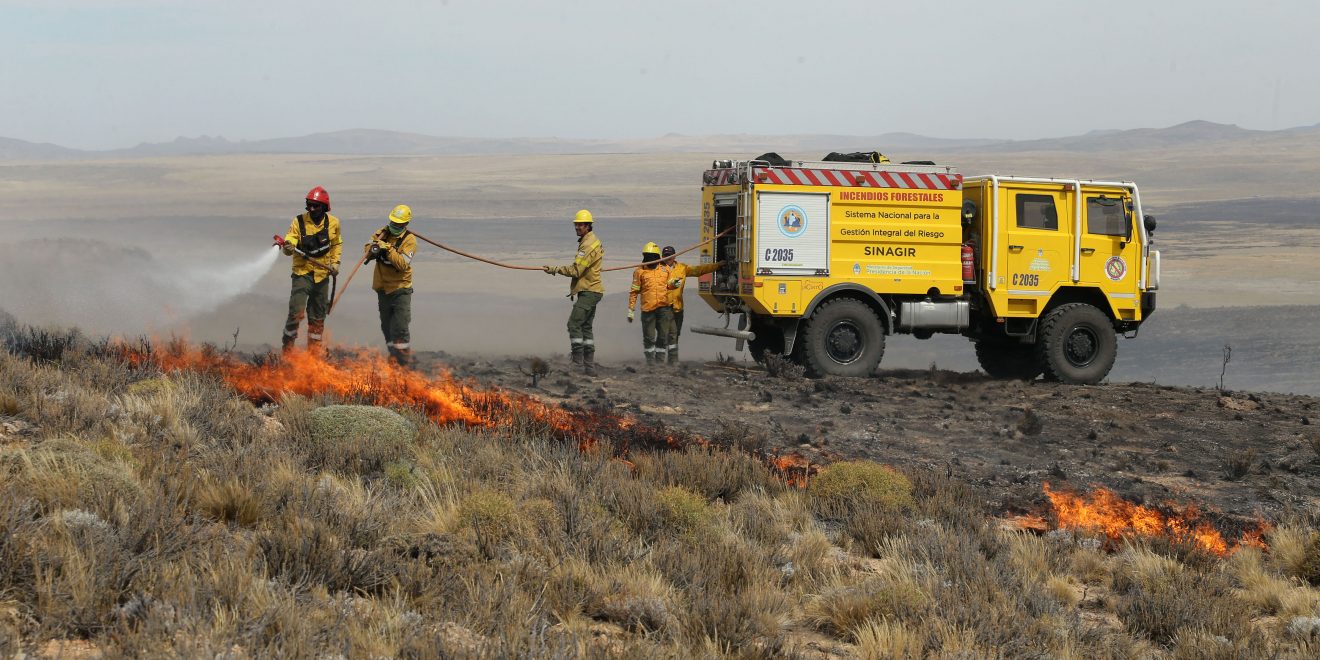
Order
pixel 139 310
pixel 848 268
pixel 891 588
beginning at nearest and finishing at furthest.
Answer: pixel 891 588
pixel 848 268
pixel 139 310

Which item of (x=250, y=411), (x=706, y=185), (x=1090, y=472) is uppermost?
(x=706, y=185)

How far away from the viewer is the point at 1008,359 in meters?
18.9

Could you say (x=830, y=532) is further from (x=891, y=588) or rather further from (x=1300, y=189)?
(x=1300, y=189)

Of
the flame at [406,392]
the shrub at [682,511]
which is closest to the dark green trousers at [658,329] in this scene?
the flame at [406,392]

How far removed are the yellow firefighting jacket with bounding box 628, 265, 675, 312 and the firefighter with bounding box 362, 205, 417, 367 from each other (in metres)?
3.94

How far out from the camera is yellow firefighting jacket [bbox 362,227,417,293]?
49.7 feet

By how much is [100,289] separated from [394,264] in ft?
50.8

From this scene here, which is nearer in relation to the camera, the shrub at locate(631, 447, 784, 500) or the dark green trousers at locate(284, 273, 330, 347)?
the shrub at locate(631, 447, 784, 500)

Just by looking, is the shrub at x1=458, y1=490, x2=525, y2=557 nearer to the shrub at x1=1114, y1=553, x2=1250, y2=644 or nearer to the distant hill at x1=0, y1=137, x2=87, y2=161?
the shrub at x1=1114, y1=553, x2=1250, y2=644

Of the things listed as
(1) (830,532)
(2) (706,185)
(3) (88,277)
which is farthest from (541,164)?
(1) (830,532)

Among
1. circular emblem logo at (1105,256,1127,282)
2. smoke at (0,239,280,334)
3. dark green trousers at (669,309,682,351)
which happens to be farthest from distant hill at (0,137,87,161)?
circular emblem logo at (1105,256,1127,282)

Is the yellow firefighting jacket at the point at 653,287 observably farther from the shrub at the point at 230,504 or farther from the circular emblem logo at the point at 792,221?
the shrub at the point at 230,504

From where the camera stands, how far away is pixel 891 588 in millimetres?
7055

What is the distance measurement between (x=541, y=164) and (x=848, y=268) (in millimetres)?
110186
